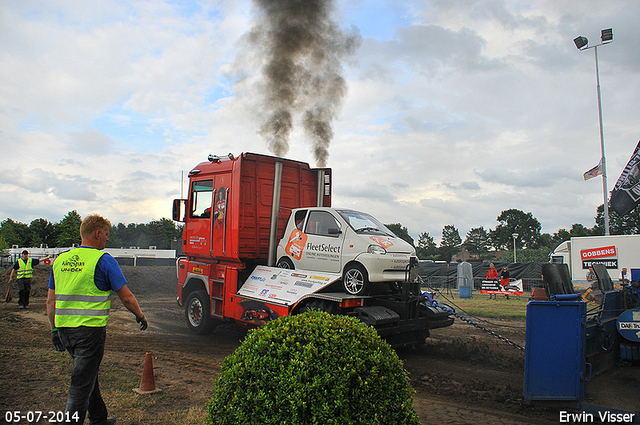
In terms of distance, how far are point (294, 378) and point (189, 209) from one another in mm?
7816

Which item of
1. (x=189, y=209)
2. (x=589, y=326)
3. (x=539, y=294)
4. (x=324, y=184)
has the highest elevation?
(x=324, y=184)

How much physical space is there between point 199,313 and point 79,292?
6.05 metres

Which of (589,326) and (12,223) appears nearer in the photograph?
(589,326)

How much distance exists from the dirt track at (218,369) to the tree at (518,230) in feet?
319

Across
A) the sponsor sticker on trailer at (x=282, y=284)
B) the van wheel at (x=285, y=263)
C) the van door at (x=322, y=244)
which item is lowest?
the sponsor sticker on trailer at (x=282, y=284)

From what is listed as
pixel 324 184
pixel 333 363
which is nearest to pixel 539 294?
pixel 333 363

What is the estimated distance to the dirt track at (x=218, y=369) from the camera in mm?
4816

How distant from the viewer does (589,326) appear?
5832 mm

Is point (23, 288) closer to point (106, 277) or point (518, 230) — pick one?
point (106, 277)

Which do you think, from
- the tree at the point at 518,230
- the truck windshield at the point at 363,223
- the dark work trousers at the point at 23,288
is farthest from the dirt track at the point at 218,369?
the tree at the point at 518,230

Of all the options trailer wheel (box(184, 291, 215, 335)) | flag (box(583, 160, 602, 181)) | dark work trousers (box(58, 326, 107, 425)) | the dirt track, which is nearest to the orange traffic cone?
the dirt track

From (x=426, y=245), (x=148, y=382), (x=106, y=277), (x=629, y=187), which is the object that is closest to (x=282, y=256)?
(x=148, y=382)

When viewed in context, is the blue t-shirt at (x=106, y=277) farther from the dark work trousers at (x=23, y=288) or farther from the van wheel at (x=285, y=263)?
the dark work trousers at (x=23, y=288)

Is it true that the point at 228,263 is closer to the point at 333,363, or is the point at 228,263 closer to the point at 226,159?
the point at 226,159
